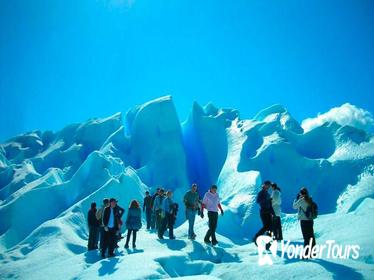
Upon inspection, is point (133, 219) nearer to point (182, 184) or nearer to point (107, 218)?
point (107, 218)

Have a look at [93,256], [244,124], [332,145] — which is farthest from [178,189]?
[93,256]

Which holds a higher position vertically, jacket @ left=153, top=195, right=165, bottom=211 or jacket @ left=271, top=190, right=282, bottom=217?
jacket @ left=153, top=195, right=165, bottom=211

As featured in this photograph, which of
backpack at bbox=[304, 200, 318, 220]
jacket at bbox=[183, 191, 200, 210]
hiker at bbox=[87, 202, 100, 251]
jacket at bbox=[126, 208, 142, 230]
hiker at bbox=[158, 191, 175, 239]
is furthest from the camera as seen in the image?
hiker at bbox=[87, 202, 100, 251]

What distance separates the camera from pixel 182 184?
2605 centimetres

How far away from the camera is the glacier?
8.86 m

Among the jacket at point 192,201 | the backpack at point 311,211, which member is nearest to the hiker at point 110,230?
the jacket at point 192,201

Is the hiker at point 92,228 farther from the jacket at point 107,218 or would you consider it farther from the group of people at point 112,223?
the jacket at point 107,218

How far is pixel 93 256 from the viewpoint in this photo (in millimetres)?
10320

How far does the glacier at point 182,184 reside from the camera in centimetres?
886

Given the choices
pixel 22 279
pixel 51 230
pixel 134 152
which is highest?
pixel 134 152

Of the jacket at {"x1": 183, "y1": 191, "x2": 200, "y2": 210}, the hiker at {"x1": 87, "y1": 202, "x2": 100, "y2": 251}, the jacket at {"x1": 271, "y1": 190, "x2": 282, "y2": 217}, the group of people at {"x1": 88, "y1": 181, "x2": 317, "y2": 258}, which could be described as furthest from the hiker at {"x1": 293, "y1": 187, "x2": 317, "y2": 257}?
the hiker at {"x1": 87, "y1": 202, "x2": 100, "y2": 251}

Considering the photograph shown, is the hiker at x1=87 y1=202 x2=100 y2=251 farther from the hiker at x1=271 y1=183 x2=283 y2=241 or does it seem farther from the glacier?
the hiker at x1=271 y1=183 x2=283 y2=241

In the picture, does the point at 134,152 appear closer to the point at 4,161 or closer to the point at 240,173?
the point at 240,173

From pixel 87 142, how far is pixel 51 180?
891 centimetres
